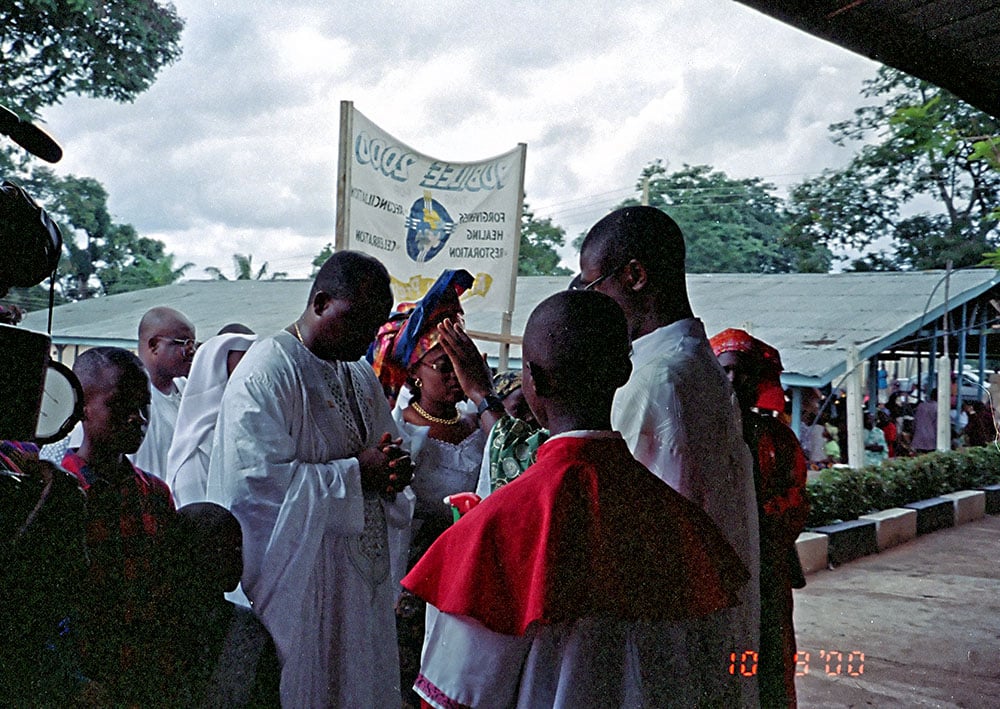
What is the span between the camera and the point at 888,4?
3.22m

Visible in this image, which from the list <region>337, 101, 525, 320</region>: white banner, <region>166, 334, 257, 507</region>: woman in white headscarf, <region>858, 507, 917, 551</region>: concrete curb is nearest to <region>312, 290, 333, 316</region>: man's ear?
<region>166, 334, 257, 507</region>: woman in white headscarf

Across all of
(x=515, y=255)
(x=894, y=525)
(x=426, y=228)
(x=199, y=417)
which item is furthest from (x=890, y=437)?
(x=199, y=417)

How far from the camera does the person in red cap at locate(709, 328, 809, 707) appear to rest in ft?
7.65

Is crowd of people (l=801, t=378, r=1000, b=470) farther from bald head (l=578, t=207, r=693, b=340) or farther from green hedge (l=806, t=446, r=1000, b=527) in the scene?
bald head (l=578, t=207, r=693, b=340)

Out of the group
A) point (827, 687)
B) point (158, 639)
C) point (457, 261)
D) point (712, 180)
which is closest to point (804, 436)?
point (712, 180)

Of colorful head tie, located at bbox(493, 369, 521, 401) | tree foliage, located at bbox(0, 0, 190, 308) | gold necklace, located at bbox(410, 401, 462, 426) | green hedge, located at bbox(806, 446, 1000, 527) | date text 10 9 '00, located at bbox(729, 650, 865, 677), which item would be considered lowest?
date text 10 9 '00, located at bbox(729, 650, 865, 677)

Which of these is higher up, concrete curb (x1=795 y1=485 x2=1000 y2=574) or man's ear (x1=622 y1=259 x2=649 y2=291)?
man's ear (x1=622 y1=259 x2=649 y2=291)

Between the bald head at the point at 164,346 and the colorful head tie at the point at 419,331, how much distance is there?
96cm

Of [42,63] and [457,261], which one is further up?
[42,63]

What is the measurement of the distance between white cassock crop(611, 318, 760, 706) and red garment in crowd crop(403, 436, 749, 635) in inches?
6.4

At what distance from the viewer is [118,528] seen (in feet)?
6.73

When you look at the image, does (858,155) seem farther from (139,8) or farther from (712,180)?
(139,8)

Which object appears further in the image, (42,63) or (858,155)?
(858,155)

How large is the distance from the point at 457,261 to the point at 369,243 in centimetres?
55
